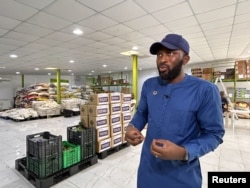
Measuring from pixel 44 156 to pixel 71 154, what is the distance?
0.50 metres

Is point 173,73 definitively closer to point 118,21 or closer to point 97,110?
point 97,110

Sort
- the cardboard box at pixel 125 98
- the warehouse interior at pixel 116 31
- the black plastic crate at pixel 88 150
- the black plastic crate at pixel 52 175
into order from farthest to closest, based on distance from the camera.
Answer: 1. the cardboard box at pixel 125 98
2. the black plastic crate at pixel 88 150
3. the warehouse interior at pixel 116 31
4. the black plastic crate at pixel 52 175

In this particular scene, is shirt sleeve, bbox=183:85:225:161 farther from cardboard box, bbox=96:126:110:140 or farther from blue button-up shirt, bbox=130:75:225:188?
cardboard box, bbox=96:126:110:140

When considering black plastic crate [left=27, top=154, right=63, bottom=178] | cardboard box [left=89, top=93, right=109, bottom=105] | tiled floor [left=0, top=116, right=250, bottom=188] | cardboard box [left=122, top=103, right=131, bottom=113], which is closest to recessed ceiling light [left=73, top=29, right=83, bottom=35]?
cardboard box [left=89, top=93, right=109, bottom=105]

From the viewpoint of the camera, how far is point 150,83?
1.36 metres

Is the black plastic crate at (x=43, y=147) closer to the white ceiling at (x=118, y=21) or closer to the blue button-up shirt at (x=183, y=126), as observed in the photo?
the blue button-up shirt at (x=183, y=126)

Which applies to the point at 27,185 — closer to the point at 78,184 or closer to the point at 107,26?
the point at 78,184

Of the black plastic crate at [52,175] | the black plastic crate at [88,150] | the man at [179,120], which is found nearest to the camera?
the man at [179,120]

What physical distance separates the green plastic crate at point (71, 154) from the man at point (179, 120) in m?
2.07

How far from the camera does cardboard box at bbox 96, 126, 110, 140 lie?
369 centimetres

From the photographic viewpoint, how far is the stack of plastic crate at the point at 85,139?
10.8 feet

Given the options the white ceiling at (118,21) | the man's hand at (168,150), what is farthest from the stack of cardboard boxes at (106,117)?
the man's hand at (168,150)

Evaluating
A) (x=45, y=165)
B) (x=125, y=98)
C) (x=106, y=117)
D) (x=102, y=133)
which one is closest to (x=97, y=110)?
(x=106, y=117)

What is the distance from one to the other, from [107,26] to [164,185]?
3.67 meters
